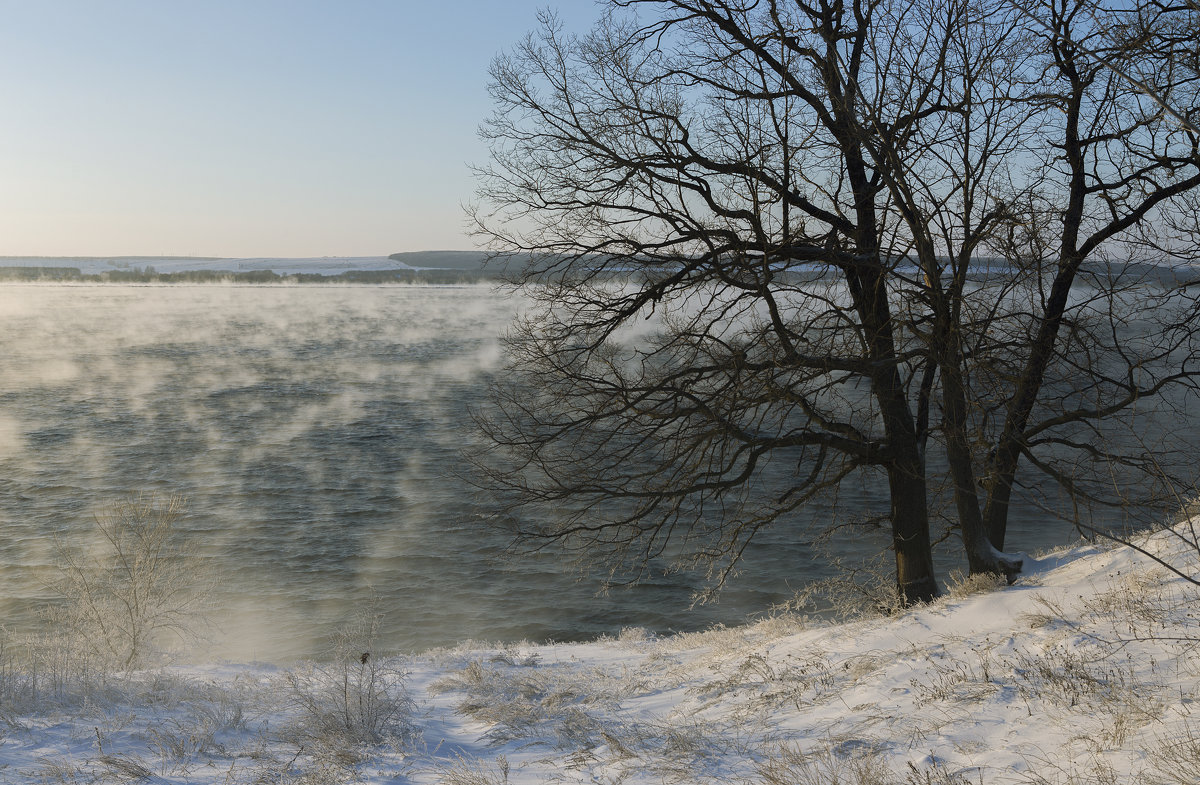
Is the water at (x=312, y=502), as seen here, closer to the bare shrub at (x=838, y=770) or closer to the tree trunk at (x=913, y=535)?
the tree trunk at (x=913, y=535)

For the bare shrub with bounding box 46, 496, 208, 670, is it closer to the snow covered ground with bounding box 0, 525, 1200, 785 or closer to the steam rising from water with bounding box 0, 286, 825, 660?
the steam rising from water with bounding box 0, 286, 825, 660

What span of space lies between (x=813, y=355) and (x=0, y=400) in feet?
193

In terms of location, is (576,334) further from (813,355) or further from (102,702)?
(102,702)

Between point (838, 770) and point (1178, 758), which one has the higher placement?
point (1178, 758)

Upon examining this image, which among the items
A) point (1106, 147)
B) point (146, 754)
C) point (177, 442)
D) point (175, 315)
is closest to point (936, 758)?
point (146, 754)

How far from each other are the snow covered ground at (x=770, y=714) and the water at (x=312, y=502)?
19.9ft

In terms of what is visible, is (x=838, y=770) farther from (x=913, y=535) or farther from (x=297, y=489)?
(x=297, y=489)

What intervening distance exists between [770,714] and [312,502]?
2729 centimetres

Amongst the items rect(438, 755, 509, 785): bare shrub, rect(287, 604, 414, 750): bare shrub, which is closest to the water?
rect(287, 604, 414, 750): bare shrub

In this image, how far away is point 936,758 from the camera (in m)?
5.30

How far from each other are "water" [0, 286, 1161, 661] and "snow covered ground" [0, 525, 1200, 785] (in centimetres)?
608

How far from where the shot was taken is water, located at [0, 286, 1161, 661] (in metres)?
20.2

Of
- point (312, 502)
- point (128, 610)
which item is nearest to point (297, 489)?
→ point (312, 502)

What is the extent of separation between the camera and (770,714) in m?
7.02
